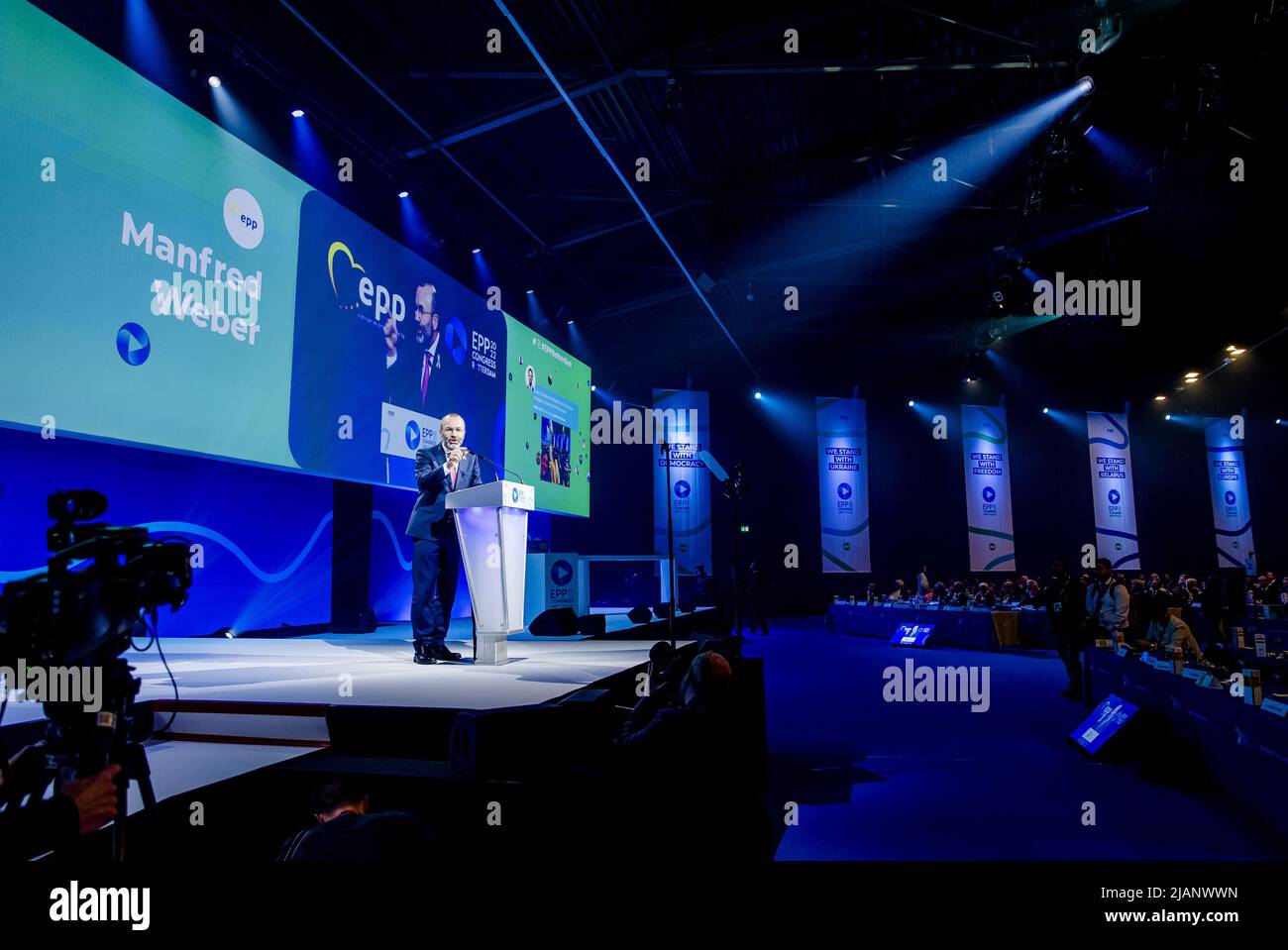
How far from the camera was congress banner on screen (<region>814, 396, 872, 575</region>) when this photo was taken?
1477 cm

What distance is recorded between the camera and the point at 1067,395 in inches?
619

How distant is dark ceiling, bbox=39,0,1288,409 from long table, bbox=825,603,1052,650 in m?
4.44

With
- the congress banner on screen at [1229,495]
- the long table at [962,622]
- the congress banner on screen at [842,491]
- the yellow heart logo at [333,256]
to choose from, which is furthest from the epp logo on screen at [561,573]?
the congress banner on screen at [1229,495]

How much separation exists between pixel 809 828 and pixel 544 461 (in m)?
6.89

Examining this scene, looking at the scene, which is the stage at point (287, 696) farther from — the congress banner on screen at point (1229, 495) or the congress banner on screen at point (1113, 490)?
the congress banner on screen at point (1229, 495)

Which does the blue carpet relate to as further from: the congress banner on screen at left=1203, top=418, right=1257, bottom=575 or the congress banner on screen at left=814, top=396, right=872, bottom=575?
the congress banner on screen at left=1203, top=418, right=1257, bottom=575

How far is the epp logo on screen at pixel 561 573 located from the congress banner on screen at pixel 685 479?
234 inches

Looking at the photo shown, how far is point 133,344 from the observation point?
Answer: 4.14 metres

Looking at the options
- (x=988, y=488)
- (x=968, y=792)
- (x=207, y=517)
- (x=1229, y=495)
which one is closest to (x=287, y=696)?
(x=968, y=792)

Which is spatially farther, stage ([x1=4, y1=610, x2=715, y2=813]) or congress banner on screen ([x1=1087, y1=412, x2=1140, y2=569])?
congress banner on screen ([x1=1087, y1=412, x2=1140, y2=569])

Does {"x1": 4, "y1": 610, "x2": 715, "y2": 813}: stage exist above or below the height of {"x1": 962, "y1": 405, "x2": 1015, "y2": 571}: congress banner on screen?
below

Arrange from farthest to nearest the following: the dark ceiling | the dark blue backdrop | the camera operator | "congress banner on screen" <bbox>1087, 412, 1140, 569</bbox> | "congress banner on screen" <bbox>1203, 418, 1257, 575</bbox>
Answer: "congress banner on screen" <bbox>1203, 418, 1257, 575</bbox> < "congress banner on screen" <bbox>1087, 412, 1140, 569</bbox> < the dark ceiling < the dark blue backdrop < the camera operator

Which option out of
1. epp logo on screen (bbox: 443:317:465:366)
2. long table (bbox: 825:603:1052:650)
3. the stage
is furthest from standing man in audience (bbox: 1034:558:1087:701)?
epp logo on screen (bbox: 443:317:465:366)
